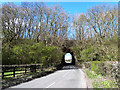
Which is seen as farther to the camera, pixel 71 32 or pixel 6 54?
pixel 71 32

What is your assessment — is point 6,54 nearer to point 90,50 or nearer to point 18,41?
point 18,41

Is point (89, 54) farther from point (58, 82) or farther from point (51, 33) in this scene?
point (58, 82)

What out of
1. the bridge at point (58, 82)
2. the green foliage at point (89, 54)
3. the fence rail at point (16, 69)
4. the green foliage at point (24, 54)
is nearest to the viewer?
the bridge at point (58, 82)

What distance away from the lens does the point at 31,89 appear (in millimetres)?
9336

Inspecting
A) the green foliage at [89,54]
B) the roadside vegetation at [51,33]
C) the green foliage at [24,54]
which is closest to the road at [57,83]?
the roadside vegetation at [51,33]

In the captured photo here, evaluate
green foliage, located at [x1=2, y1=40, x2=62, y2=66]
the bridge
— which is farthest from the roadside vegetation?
the bridge

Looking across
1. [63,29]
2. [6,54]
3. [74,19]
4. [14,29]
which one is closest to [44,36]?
[63,29]

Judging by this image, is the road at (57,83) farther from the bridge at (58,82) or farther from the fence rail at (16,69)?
the fence rail at (16,69)

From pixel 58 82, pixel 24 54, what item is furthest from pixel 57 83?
pixel 24 54

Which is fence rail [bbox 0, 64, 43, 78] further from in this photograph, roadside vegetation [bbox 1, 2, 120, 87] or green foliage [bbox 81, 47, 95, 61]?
green foliage [bbox 81, 47, 95, 61]

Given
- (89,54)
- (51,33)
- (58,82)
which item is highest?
(51,33)

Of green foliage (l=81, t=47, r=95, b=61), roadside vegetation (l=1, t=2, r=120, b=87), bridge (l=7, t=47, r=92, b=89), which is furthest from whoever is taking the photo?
green foliage (l=81, t=47, r=95, b=61)

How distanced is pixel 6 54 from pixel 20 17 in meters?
9.84

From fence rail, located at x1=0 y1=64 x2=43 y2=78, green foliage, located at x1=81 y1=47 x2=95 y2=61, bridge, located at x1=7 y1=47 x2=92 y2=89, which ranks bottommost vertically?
bridge, located at x1=7 y1=47 x2=92 y2=89
